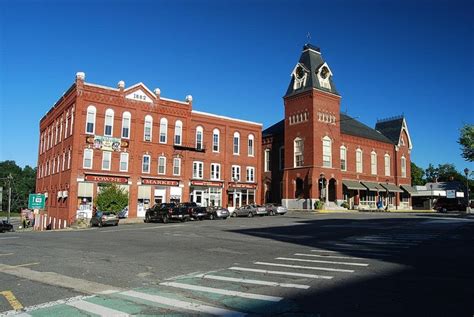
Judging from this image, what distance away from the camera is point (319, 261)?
465 inches

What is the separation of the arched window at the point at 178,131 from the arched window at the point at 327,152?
60.8ft

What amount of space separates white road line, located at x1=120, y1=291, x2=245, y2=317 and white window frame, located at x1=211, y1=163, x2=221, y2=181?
143 ft

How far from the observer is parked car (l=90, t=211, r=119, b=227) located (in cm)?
3656

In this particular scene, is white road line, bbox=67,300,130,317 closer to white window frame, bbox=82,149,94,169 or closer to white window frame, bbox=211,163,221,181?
white window frame, bbox=82,149,94,169

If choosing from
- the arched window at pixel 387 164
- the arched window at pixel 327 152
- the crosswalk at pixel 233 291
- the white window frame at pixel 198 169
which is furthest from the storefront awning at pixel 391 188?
the crosswalk at pixel 233 291

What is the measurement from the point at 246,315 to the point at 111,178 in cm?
3923

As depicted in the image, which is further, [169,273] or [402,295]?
[169,273]

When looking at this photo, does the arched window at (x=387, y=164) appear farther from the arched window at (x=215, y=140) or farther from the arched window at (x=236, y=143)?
the arched window at (x=215, y=140)

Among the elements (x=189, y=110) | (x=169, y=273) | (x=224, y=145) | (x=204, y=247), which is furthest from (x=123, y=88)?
(x=169, y=273)

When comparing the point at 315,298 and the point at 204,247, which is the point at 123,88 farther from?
the point at 315,298

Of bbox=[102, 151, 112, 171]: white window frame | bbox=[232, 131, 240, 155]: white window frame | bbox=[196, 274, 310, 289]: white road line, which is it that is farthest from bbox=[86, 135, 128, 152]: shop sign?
bbox=[196, 274, 310, 289]: white road line

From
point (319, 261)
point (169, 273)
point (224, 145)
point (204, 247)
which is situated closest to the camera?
point (169, 273)

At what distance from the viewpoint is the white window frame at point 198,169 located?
5028 cm

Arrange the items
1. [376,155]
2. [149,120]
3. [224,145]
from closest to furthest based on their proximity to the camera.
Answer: [149,120], [224,145], [376,155]
